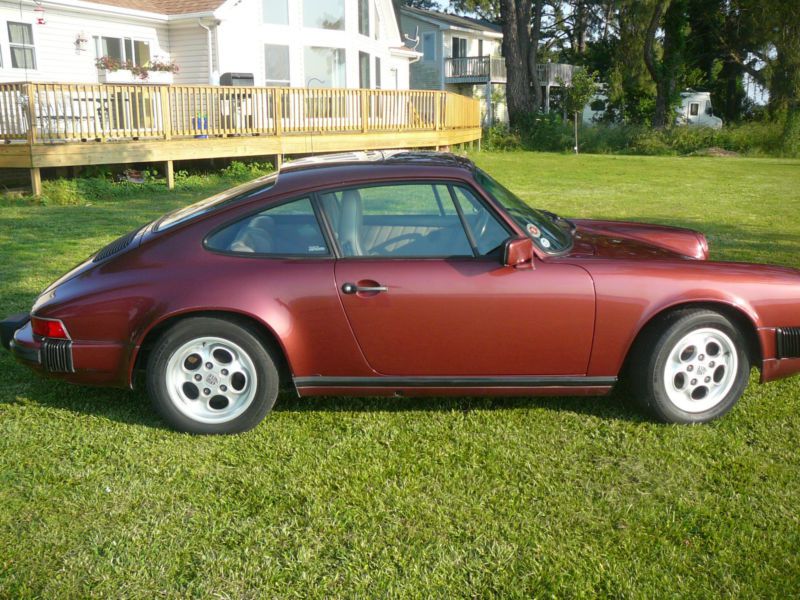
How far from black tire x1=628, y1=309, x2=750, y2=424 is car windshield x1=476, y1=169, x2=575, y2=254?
0.68 m

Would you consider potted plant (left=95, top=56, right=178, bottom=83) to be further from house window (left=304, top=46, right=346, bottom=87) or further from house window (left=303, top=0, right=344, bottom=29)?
house window (left=303, top=0, right=344, bottom=29)

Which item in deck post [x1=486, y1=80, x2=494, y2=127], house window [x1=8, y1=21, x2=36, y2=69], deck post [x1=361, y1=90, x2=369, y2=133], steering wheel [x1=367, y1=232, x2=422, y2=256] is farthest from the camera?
deck post [x1=486, y1=80, x2=494, y2=127]

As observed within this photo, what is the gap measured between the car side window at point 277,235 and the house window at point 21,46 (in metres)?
17.8

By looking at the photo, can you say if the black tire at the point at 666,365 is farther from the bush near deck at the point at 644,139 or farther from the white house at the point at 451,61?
the white house at the point at 451,61

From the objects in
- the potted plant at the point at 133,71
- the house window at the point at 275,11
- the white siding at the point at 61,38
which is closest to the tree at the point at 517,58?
the house window at the point at 275,11

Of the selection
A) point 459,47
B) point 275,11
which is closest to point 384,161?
point 275,11

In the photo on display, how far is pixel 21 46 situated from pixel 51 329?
58.2ft

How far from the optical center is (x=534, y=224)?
4.54m

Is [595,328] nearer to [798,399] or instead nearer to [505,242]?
[505,242]

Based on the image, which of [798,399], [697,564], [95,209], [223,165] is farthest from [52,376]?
[223,165]

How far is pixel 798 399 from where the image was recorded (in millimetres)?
4805

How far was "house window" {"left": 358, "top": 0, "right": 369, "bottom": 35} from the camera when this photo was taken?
28.2 metres

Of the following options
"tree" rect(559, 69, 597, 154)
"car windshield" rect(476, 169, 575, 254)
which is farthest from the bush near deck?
"car windshield" rect(476, 169, 575, 254)

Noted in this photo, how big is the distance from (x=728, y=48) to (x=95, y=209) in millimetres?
40516
